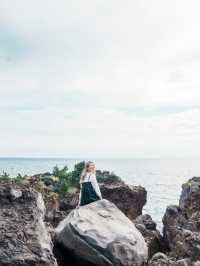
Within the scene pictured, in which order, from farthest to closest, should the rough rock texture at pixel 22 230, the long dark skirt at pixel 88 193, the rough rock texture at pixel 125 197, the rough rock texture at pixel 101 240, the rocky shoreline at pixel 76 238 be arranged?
the rough rock texture at pixel 125 197 → the long dark skirt at pixel 88 193 → the rough rock texture at pixel 101 240 → the rocky shoreline at pixel 76 238 → the rough rock texture at pixel 22 230

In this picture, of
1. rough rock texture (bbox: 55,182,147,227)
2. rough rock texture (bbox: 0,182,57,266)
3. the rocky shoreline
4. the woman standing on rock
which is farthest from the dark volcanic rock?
rough rock texture (bbox: 0,182,57,266)

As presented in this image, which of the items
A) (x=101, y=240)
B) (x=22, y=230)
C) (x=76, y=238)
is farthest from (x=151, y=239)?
(x=22, y=230)

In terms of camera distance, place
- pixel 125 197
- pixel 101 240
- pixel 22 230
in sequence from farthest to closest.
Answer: pixel 125 197
pixel 101 240
pixel 22 230

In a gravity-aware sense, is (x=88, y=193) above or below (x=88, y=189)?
below

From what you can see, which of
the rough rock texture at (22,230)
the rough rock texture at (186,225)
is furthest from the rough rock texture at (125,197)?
the rough rock texture at (22,230)

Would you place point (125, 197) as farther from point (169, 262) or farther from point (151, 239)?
point (169, 262)

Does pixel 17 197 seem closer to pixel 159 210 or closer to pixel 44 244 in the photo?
pixel 44 244

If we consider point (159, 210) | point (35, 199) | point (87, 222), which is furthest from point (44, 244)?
point (159, 210)

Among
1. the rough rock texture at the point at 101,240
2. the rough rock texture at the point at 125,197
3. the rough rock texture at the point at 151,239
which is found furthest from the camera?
the rough rock texture at the point at 125,197

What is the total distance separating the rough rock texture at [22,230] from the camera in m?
11.5

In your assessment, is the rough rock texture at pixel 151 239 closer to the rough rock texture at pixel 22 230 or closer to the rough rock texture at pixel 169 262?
the rough rock texture at pixel 169 262

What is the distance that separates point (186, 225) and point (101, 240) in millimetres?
5769

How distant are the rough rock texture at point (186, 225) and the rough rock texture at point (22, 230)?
4.83 m

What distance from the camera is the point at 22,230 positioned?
12258 mm
